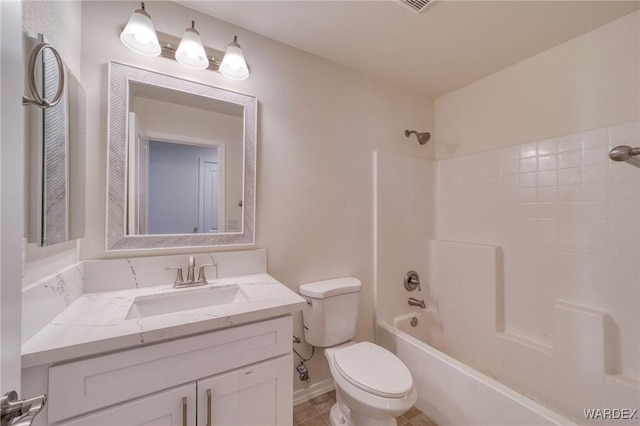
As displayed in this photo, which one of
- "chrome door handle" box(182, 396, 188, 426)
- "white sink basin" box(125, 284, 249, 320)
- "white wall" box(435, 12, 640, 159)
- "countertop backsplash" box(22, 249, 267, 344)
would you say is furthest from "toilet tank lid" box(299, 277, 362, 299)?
"white wall" box(435, 12, 640, 159)

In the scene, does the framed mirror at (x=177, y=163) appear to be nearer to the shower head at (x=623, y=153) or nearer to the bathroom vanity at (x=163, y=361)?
the bathroom vanity at (x=163, y=361)

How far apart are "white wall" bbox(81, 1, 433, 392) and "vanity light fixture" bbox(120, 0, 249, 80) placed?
53 millimetres

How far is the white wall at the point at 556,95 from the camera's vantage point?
1.33m

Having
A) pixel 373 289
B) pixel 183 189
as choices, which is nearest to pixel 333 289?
pixel 373 289

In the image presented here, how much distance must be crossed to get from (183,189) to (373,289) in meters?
1.43

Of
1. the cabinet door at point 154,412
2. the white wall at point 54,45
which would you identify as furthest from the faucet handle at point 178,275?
the cabinet door at point 154,412

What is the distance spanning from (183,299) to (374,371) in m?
0.97

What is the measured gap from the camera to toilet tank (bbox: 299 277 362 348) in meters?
1.51

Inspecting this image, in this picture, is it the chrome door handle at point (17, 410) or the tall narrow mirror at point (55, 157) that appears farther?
the tall narrow mirror at point (55, 157)

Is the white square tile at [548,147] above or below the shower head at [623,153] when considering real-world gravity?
above

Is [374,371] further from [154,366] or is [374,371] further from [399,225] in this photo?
[399,225]

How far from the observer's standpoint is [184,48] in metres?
1.20

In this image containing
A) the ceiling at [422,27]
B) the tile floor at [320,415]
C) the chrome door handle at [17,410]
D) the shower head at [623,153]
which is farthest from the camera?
the tile floor at [320,415]

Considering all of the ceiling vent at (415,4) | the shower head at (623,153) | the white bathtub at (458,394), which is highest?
the ceiling vent at (415,4)
